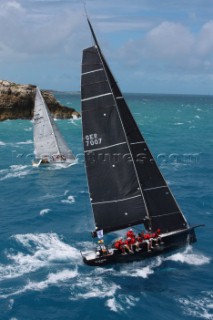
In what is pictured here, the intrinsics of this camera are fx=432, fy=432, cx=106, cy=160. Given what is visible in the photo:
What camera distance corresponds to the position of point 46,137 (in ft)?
198

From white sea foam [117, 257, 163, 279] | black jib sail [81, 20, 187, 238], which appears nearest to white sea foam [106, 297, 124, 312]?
white sea foam [117, 257, 163, 279]

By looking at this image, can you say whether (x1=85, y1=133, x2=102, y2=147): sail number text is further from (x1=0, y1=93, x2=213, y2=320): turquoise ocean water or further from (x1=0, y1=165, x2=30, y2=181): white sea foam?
(x1=0, y1=165, x2=30, y2=181): white sea foam

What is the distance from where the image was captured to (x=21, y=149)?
247ft

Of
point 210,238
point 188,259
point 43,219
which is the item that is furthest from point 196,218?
point 43,219

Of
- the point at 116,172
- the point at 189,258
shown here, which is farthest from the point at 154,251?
the point at 116,172

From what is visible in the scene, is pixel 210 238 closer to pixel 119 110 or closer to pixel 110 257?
pixel 110 257

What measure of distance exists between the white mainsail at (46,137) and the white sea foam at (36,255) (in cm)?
2618

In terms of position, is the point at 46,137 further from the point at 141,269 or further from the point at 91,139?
the point at 141,269

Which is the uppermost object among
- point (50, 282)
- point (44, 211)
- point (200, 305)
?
point (44, 211)

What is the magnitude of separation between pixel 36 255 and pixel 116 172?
28.4ft

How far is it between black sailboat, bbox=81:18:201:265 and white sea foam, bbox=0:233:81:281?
2.59 m

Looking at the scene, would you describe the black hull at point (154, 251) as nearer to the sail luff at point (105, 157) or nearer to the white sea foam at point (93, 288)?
the white sea foam at point (93, 288)

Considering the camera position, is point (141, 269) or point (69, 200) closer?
point (141, 269)

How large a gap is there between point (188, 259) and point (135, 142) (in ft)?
29.4
